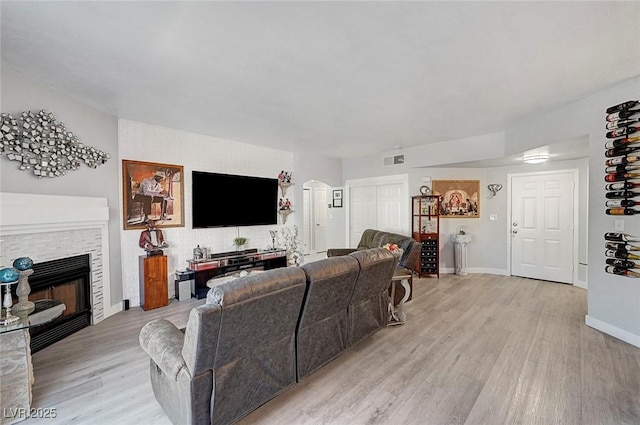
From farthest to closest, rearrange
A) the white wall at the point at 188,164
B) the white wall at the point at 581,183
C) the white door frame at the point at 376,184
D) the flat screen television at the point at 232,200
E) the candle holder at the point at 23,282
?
the white door frame at the point at 376,184
the flat screen television at the point at 232,200
the white wall at the point at 188,164
the white wall at the point at 581,183
the candle holder at the point at 23,282

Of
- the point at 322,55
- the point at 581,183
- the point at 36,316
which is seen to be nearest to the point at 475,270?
the point at 581,183

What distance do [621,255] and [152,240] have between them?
563 cm

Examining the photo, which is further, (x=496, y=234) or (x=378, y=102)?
(x=496, y=234)

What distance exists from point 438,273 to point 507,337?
2.41 m

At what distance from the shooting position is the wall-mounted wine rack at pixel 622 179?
278 cm

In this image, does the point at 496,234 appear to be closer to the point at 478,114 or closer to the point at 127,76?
the point at 478,114

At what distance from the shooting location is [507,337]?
2975mm

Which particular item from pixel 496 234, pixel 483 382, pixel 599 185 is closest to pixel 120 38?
pixel 483 382

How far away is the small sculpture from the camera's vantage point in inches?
154

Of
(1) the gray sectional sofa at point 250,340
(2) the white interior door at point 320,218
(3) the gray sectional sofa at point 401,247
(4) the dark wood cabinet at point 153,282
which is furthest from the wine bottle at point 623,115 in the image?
(2) the white interior door at point 320,218

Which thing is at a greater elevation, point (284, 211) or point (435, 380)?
point (284, 211)

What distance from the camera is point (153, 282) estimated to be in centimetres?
386

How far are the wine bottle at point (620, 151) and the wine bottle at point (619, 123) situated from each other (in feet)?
0.74

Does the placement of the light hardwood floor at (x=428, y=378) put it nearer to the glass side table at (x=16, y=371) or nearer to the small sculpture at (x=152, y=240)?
the glass side table at (x=16, y=371)
